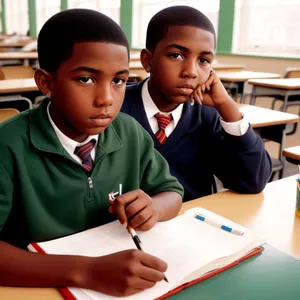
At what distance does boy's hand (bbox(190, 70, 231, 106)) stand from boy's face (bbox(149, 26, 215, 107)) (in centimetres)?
7

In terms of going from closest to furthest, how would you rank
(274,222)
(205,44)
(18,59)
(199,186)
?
(274,222), (205,44), (199,186), (18,59)

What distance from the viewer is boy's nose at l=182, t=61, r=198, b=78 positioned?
115 cm

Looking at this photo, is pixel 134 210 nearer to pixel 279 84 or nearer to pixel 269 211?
pixel 269 211

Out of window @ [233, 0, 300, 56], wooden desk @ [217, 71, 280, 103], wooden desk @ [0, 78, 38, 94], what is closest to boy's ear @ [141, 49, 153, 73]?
wooden desk @ [0, 78, 38, 94]

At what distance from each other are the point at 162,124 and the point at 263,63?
5084 mm

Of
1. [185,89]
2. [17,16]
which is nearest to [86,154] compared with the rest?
[185,89]

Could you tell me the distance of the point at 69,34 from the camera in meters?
0.79

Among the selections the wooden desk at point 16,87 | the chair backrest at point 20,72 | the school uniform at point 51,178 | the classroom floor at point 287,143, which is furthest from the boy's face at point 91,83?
the chair backrest at point 20,72

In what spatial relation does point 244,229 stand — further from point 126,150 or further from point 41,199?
point 41,199

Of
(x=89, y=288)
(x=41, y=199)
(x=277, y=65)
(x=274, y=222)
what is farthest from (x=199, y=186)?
(x=277, y=65)

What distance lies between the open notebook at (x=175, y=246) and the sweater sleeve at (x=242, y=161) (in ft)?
1.01

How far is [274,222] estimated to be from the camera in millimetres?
974

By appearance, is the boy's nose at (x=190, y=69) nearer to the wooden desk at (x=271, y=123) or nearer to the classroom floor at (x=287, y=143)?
the wooden desk at (x=271, y=123)

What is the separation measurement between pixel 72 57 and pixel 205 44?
52cm
